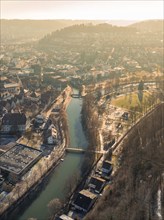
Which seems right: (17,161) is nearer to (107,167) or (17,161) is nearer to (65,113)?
(107,167)

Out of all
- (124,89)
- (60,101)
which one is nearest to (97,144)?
(60,101)

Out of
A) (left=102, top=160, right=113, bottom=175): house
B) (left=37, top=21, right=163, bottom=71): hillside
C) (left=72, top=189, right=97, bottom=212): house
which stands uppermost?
(left=37, top=21, right=163, bottom=71): hillside

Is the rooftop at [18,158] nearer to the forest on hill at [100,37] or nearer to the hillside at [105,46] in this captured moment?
the hillside at [105,46]

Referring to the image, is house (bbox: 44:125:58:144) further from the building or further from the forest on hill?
the forest on hill

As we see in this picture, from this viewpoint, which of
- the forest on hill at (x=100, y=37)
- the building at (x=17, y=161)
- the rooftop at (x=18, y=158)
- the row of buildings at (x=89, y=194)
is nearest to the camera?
the row of buildings at (x=89, y=194)

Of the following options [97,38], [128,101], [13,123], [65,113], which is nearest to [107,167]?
[13,123]

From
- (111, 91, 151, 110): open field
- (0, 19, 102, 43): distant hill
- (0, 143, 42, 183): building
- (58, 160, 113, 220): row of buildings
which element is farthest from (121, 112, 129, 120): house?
(0, 19, 102, 43): distant hill

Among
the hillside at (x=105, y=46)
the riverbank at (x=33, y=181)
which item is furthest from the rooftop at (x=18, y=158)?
the hillside at (x=105, y=46)
